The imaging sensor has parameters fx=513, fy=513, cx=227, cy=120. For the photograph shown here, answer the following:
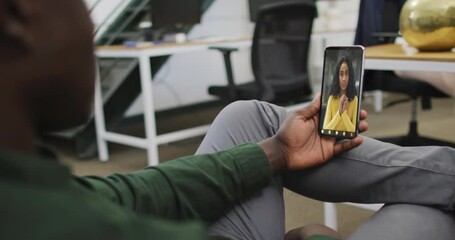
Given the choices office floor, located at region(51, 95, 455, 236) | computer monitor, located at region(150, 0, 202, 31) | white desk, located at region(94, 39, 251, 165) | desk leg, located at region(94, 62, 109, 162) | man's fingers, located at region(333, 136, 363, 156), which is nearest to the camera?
man's fingers, located at region(333, 136, 363, 156)

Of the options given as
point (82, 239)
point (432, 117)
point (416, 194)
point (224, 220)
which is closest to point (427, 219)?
point (416, 194)

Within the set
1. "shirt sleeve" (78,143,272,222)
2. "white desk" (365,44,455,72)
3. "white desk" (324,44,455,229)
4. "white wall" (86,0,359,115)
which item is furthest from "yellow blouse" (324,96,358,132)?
"white wall" (86,0,359,115)

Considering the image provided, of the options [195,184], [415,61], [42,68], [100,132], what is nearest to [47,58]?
[42,68]

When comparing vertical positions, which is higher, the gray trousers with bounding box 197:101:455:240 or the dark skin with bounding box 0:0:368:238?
the dark skin with bounding box 0:0:368:238

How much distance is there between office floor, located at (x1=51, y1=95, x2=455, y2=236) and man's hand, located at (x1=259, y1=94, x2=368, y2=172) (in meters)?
0.87

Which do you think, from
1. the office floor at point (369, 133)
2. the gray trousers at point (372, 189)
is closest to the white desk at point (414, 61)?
the gray trousers at point (372, 189)

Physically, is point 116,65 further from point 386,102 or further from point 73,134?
point 386,102

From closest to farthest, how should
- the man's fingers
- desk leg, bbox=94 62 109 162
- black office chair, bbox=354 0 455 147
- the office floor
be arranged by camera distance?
the man's fingers < the office floor < black office chair, bbox=354 0 455 147 < desk leg, bbox=94 62 109 162

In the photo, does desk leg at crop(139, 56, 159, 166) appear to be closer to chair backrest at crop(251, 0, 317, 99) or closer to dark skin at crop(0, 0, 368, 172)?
chair backrest at crop(251, 0, 317, 99)

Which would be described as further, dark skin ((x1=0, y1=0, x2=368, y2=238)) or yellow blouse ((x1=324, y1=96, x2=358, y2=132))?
yellow blouse ((x1=324, y1=96, x2=358, y2=132))

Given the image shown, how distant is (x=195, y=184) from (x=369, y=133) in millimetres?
1726

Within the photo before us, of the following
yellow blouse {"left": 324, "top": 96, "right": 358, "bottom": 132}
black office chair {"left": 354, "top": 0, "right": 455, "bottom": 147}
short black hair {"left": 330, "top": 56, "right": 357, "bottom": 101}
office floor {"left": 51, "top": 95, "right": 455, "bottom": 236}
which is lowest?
office floor {"left": 51, "top": 95, "right": 455, "bottom": 236}

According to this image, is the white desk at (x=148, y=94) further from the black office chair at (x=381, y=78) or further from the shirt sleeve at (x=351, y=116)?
the shirt sleeve at (x=351, y=116)

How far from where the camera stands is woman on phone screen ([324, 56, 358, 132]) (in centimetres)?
89
